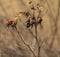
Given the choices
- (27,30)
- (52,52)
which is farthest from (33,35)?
(52,52)

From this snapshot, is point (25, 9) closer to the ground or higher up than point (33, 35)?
higher up

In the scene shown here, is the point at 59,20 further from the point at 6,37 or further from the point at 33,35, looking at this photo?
the point at 6,37

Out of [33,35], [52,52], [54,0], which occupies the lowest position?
[52,52]

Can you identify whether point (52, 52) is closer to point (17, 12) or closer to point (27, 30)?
point (27, 30)

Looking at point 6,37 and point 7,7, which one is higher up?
point 7,7

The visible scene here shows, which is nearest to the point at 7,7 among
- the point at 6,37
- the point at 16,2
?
the point at 16,2

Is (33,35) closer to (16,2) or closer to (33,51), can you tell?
(33,51)

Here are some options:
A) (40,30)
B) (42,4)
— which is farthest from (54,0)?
(40,30)
